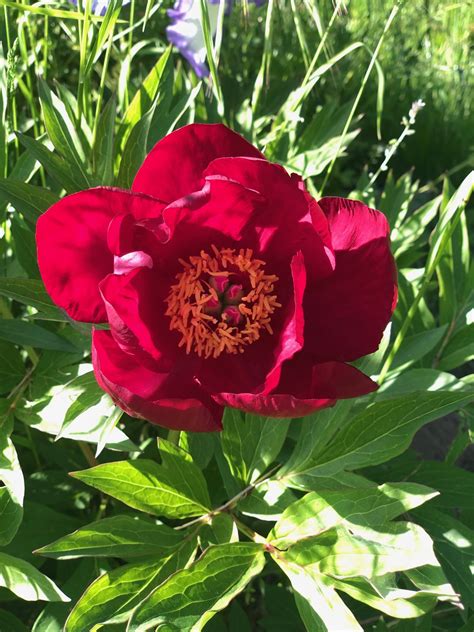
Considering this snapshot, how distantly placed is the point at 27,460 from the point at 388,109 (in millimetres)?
1760

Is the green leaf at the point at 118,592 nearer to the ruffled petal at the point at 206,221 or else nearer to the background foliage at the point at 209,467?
the background foliage at the point at 209,467

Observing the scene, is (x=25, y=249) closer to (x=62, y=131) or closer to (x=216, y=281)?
(x=62, y=131)

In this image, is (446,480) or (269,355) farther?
(446,480)

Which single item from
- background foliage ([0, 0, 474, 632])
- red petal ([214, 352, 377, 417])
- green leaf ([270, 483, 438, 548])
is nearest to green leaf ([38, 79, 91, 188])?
background foliage ([0, 0, 474, 632])

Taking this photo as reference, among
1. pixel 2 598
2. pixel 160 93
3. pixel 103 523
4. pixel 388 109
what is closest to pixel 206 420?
pixel 103 523

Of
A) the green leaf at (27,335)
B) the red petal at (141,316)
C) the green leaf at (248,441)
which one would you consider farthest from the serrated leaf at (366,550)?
the green leaf at (27,335)

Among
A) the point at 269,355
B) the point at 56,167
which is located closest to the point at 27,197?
the point at 56,167

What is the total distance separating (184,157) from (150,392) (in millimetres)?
238

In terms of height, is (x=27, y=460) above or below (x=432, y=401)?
below

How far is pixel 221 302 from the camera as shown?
0.88 meters

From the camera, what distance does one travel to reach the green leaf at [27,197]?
89 centimetres

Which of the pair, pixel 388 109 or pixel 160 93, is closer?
pixel 160 93

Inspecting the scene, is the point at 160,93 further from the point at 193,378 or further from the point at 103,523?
the point at 103,523

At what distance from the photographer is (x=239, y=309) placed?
87 centimetres
